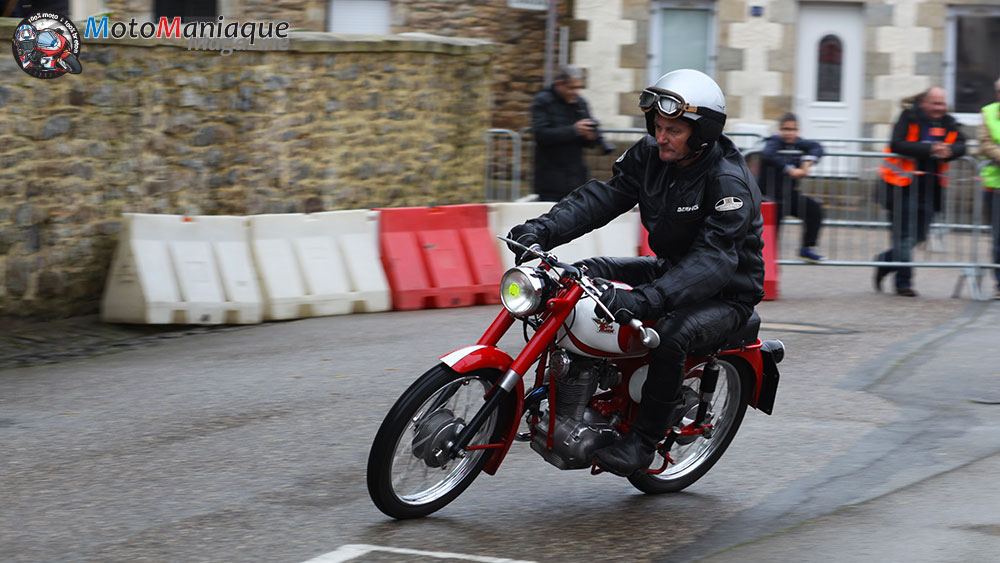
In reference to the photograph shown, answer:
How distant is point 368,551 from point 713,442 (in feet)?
6.17

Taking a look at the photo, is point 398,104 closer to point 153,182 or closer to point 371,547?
point 153,182

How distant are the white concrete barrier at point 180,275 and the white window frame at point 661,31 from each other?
10915mm

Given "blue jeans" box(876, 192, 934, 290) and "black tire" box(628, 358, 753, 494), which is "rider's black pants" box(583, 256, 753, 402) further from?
"blue jeans" box(876, 192, 934, 290)

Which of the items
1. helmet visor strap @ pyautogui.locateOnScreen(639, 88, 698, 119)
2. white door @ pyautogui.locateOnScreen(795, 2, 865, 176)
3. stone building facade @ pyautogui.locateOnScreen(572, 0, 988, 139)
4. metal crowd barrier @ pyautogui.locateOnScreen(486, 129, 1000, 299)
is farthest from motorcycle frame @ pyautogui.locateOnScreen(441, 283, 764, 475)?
white door @ pyautogui.locateOnScreen(795, 2, 865, 176)

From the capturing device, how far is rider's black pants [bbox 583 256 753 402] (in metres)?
5.23

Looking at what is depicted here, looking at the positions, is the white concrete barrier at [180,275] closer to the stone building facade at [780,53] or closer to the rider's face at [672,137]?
the rider's face at [672,137]

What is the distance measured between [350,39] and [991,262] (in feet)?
21.3

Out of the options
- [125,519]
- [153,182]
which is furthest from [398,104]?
[125,519]

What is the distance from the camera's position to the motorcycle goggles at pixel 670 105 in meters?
5.21

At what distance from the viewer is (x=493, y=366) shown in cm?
518

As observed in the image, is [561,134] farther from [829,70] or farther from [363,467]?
[829,70]

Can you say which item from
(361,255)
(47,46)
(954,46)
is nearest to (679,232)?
(361,255)

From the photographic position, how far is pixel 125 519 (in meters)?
5.31

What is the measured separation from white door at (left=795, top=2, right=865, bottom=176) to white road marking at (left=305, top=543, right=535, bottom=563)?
51.6 feet
